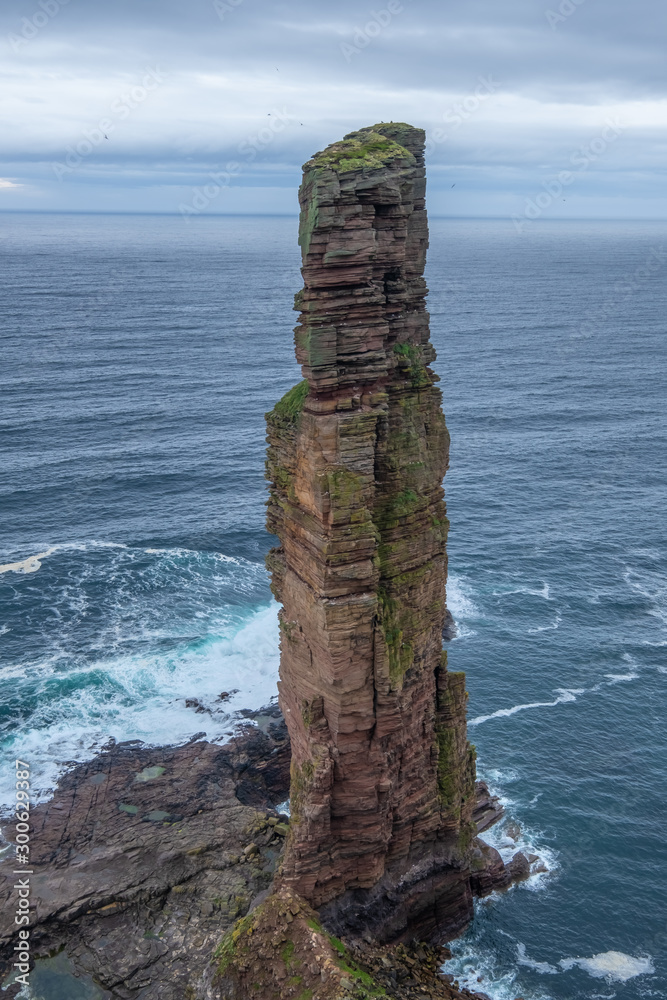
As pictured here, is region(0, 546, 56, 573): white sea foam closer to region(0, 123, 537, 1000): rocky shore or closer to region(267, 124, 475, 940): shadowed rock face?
region(0, 123, 537, 1000): rocky shore

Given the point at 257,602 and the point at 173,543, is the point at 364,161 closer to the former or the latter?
the point at 257,602

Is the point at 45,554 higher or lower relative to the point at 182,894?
higher

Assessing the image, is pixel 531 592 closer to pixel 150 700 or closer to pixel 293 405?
pixel 150 700

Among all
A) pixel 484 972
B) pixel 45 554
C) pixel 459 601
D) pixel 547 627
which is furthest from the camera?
pixel 45 554

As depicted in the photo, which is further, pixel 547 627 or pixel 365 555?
pixel 547 627

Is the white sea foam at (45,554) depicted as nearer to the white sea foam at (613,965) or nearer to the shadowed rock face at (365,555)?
the shadowed rock face at (365,555)

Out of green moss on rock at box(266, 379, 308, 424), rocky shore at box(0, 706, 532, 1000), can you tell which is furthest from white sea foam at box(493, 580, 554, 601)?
green moss on rock at box(266, 379, 308, 424)

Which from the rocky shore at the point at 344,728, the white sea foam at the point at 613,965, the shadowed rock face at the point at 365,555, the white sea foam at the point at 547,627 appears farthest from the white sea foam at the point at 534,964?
the white sea foam at the point at 547,627

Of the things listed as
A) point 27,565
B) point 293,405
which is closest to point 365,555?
point 293,405
